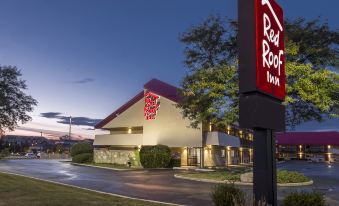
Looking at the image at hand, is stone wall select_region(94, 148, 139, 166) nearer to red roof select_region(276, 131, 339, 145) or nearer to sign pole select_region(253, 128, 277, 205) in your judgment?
sign pole select_region(253, 128, 277, 205)

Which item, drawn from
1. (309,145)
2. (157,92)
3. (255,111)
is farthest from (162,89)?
(309,145)

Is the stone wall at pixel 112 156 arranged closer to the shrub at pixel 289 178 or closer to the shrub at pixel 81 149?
the shrub at pixel 81 149

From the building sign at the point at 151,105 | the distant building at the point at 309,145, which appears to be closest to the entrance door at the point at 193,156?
the building sign at the point at 151,105

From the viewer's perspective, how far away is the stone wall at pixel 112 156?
48.5 m

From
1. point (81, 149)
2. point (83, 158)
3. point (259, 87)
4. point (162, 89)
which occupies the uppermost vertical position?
point (162, 89)

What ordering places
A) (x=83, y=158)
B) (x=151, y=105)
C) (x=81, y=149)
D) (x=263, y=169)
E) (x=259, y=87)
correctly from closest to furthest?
1. (x=259, y=87)
2. (x=263, y=169)
3. (x=151, y=105)
4. (x=83, y=158)
5. (x=81, y=149)

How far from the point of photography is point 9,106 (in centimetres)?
3475

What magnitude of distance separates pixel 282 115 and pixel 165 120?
122 ft

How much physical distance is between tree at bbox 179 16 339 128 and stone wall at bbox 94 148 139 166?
61.0ft

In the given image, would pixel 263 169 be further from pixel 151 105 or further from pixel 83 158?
pixel 83 158

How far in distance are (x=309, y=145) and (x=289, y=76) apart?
8860 centimetres

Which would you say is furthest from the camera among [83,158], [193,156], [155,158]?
[83,158]

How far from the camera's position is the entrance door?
48125 mm

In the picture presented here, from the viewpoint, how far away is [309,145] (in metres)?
109
